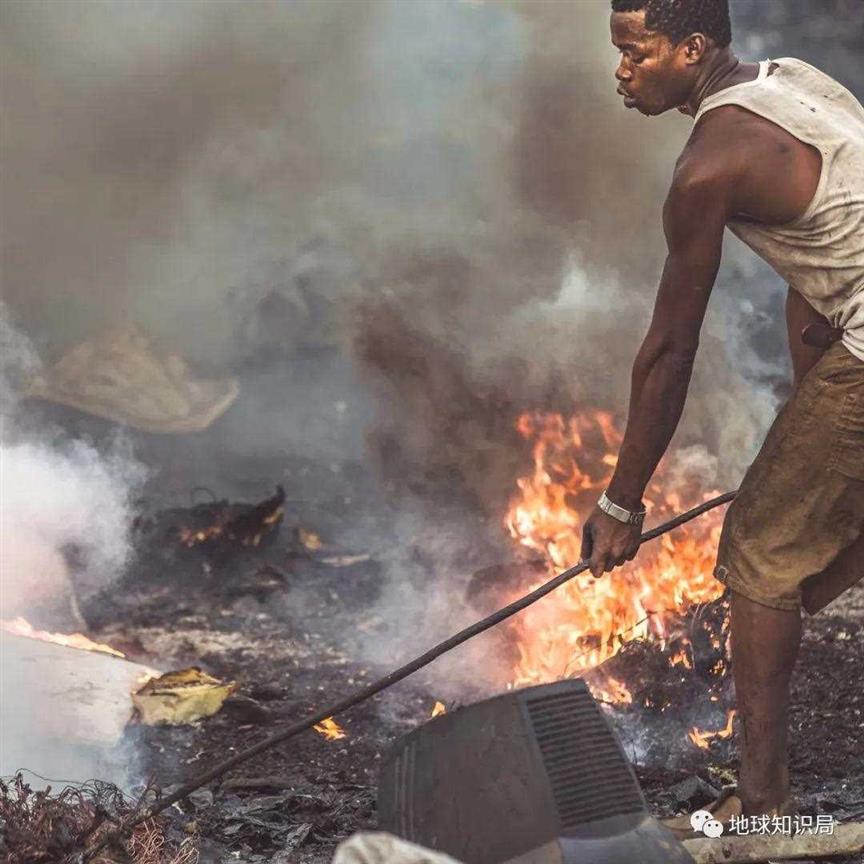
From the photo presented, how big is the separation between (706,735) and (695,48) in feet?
9.24

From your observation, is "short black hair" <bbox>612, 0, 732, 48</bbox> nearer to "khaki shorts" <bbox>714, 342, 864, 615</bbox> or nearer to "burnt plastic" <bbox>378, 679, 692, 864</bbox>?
"khaki shorts" <bbox>714, 342, 864, 615</bbox>

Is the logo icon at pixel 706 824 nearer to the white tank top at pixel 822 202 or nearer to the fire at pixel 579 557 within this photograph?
the fire at pixel 579 557

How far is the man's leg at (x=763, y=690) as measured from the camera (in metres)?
3.54

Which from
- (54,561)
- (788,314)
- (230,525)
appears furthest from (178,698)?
(788,314)

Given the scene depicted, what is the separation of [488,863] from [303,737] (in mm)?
2302

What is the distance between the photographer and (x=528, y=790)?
2877 millimetres

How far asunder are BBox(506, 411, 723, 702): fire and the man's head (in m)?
2.60

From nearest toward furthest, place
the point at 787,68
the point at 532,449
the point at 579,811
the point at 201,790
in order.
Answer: the point at 579,811 → the point at 787,68 → the point at 201,790 → the point at 532,449

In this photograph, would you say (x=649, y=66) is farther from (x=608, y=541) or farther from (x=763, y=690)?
(x=763, y=690)

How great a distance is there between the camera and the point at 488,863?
113 inches

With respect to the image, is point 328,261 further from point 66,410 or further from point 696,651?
point 696,651

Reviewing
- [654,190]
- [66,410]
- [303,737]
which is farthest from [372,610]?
[654,190]

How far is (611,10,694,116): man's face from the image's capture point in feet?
11.3

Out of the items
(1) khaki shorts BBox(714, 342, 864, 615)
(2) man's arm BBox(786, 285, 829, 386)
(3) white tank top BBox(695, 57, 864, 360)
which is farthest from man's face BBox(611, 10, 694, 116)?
(1) khaki shorts BBox(714, 342, 864, 615)
